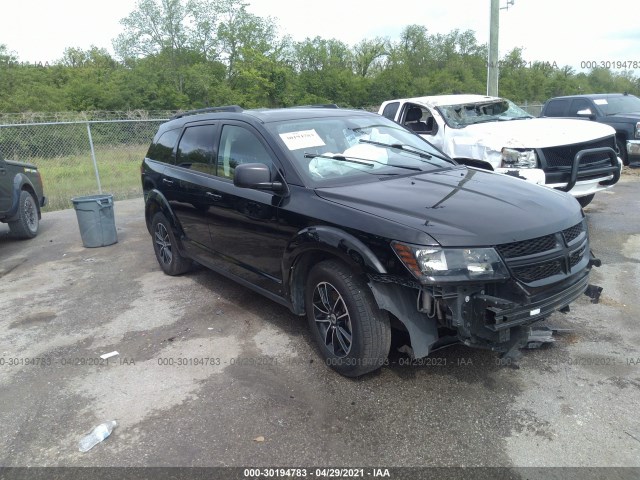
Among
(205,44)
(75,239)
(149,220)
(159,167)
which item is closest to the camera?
(159,167)

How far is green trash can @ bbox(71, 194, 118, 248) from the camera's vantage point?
7.66m

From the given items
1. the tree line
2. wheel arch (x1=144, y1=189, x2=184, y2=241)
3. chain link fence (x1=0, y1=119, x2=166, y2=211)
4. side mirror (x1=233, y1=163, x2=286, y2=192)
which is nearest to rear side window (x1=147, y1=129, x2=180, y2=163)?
wheel arch (x1=144, y1=189, x2=184, y2=241)

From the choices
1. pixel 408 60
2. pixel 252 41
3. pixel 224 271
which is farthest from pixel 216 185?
pixel 408 60

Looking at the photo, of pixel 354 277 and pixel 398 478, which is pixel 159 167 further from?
pixel 398 478

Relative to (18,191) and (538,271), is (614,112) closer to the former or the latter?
(538,271)

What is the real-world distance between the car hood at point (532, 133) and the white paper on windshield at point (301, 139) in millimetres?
3495

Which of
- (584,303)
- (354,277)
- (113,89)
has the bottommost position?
(584,303)

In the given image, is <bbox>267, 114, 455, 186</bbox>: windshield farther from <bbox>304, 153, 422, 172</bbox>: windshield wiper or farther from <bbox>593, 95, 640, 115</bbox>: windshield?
<bbox>593, 95, 640, 115</bbox>: windshield

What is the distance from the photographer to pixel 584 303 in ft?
15.6

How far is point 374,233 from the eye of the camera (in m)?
3.17

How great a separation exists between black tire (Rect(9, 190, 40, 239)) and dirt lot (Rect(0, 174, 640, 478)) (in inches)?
145

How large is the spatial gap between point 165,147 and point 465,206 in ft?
12.5

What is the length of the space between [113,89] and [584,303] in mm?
31797

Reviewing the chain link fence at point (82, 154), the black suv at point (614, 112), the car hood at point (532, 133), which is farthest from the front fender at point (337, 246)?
the black suv at point (614, 112)
